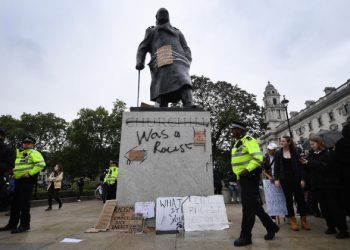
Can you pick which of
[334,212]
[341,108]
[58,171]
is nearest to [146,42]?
[334,212]

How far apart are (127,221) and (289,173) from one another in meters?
3.15

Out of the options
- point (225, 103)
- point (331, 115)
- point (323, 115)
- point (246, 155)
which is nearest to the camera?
point (246, 155)

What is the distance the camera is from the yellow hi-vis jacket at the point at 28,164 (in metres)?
4.99

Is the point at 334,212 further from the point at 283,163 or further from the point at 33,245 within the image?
→ the point at 33,245

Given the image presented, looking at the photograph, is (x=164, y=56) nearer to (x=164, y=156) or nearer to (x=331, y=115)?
(x=164, y=156)

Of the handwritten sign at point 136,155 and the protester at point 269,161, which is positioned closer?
the handwritten sign at point 136,155

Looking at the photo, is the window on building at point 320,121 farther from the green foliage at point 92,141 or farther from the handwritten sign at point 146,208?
the handwritten sign at point 146,208

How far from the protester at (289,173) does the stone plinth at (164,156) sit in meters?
1.38

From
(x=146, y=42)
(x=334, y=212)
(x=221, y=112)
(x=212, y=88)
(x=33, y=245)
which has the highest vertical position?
(x=212, y=88)

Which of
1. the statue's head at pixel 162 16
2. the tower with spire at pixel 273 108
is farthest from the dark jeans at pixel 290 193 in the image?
the tower with spire at pixel 273 108

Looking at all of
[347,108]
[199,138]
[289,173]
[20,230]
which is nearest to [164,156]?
[199,138]

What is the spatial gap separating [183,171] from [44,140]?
50.7 metres

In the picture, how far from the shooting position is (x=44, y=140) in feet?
160

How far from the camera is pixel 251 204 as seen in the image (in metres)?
3.62
